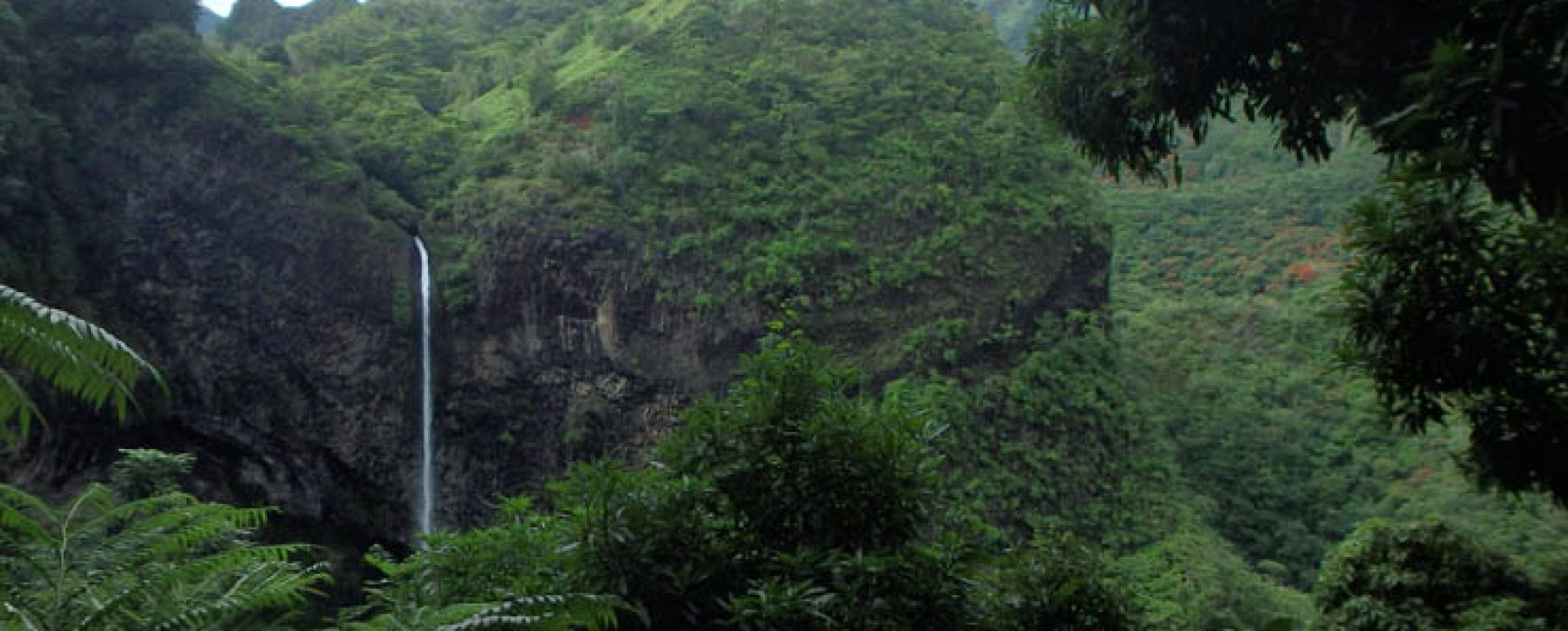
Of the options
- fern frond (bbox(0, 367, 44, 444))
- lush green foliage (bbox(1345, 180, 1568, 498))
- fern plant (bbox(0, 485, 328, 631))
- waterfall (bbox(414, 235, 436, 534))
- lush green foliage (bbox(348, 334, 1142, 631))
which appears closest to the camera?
fern frond (bbox(0, 367, 44, 444))

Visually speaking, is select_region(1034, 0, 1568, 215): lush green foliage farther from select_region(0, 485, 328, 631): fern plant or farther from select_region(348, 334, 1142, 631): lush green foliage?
select_region(0, 485, 328, 631): fern plant

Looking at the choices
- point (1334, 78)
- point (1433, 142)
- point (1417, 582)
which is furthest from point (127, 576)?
point (1417, 582)

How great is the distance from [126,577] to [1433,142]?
453 centimetres

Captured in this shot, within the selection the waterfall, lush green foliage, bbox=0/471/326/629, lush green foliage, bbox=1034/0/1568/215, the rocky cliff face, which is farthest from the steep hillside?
lush green foliage, bbox=1034/0/1568/215

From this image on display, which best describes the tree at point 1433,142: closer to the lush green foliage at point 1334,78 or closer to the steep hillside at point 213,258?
the lush green foliage at point 1334,78

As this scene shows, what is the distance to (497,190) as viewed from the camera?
19953 mm

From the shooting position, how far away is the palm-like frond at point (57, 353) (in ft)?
7.47

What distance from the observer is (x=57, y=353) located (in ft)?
7.63

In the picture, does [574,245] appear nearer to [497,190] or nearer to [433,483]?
[497,190]

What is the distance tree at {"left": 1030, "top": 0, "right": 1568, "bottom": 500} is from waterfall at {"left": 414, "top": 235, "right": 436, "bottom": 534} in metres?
16.8

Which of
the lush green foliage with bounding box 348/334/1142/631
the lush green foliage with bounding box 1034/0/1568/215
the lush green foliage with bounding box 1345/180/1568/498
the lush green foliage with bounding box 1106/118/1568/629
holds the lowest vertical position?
the lush green foliage with bounding box 1106/118/1568/629

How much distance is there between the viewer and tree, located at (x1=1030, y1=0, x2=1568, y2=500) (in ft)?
9.53

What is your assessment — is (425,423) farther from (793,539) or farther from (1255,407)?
(1255,407)

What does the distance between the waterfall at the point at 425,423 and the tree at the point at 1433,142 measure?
661 inches
